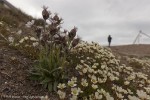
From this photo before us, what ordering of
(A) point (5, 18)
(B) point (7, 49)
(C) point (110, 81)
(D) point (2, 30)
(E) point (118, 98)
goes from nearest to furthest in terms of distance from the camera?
(E) point (118, 98) < (C) point (110, 81) < (B) point (7, 49) < (D) point (2, 30) < (A) point (5, 18)

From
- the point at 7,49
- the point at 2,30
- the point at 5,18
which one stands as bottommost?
the point at 7,49

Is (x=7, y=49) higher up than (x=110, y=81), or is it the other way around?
(x=7, y=49)

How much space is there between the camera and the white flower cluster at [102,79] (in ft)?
21.0

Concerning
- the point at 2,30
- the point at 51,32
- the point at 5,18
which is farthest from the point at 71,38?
the point at 5,18

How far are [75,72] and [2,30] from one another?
9.44 ft

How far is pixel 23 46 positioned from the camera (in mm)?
8242

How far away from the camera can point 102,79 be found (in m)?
7.26


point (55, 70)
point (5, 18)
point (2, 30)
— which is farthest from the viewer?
point (5, 18)

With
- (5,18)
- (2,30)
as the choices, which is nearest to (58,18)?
(2,30)

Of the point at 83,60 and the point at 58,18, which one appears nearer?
the point at 58,18

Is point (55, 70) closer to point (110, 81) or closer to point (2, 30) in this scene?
point (110, 81)

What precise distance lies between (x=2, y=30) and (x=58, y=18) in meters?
3.17

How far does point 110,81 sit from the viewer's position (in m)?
7.56

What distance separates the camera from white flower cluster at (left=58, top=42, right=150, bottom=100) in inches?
252
